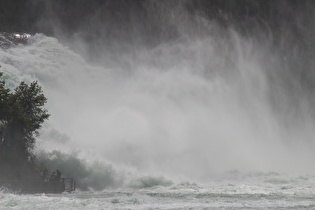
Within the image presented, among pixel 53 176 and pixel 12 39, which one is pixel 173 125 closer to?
pixel 12 39

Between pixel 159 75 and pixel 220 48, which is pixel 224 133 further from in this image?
pixel 220 48

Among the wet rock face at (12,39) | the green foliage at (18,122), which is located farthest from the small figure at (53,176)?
the wet rock face at (12,39)

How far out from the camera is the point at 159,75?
76875 mm

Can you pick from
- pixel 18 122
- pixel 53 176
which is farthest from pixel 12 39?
pixel 53 176

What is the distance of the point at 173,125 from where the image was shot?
66750mm

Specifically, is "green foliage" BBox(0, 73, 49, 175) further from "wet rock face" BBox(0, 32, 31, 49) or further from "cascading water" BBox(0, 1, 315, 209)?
"wet rock face" BBox(0, 32, 31, 49)

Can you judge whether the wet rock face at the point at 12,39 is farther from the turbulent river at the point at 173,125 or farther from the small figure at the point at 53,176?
the small figure at the point at 53,176

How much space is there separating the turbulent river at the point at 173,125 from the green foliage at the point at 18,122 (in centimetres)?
416

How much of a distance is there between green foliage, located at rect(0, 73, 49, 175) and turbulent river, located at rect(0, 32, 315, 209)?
416cm

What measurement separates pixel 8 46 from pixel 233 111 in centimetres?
3312

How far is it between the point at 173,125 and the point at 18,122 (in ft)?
89.8

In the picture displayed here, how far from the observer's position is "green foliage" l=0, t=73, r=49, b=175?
41.6m

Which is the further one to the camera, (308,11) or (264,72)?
(308,11)

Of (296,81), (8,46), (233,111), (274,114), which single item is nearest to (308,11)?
(296,81)
